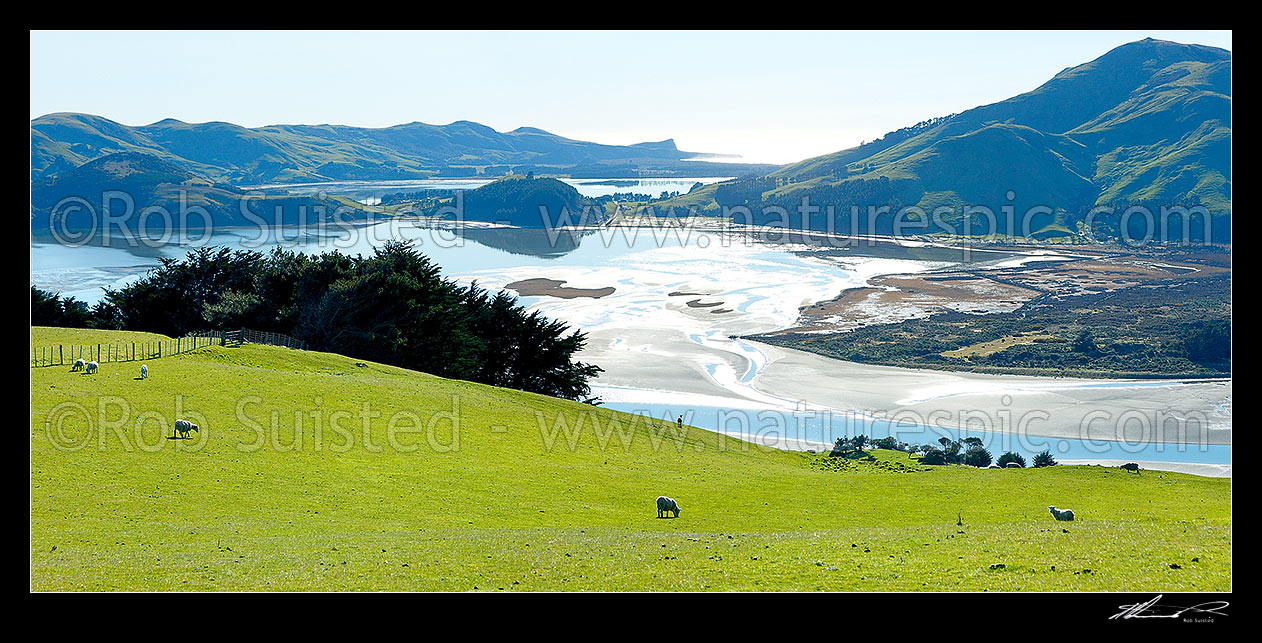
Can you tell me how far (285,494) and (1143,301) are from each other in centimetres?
11532

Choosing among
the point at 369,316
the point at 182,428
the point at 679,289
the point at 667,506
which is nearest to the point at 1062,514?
the point at 667,506

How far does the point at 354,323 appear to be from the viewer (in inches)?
1996

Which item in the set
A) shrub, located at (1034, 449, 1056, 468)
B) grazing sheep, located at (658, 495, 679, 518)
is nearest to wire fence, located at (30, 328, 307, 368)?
grazing sheep, located at (658, 495, 679, 518)

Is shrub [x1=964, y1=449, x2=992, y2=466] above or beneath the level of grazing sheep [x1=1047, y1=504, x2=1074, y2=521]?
beneath

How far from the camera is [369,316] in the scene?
5116 cm

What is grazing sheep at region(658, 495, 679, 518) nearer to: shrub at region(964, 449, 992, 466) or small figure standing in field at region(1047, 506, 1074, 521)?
small figure standing in field at region(1047, 506, 1074, 521)
